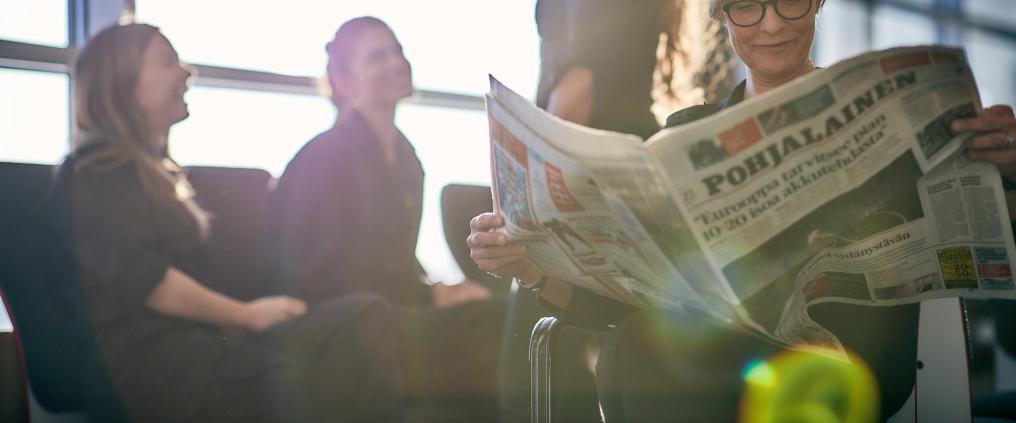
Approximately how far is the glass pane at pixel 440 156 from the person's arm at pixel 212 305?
1.47 ft

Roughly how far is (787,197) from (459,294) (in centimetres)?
171

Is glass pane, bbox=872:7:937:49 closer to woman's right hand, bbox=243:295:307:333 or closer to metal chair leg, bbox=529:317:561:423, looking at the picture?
woman's right hand, bbox=243:295:307:333

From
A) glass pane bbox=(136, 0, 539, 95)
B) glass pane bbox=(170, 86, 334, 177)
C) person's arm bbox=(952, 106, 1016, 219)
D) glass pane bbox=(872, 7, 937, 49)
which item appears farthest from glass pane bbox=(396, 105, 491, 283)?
glass pane bbox=(872, 7, 937, 49)

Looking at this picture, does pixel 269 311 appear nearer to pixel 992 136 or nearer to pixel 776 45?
pixel 776 45

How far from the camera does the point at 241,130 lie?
2234 millimetres

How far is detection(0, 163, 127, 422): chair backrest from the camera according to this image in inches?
56.7

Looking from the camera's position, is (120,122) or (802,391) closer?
(802,391)

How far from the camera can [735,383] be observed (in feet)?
2.50

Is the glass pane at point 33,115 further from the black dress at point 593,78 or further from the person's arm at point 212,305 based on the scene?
the black dress at point 593,78

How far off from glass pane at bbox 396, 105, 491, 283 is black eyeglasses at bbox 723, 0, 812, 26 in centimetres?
128

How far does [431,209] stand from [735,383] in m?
1.73

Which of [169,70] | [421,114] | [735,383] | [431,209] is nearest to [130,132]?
[169,70]

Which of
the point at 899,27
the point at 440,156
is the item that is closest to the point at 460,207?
the point at 440,156

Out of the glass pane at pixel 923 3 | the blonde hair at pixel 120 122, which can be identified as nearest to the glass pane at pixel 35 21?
the blonde hair at pixel 120 122
